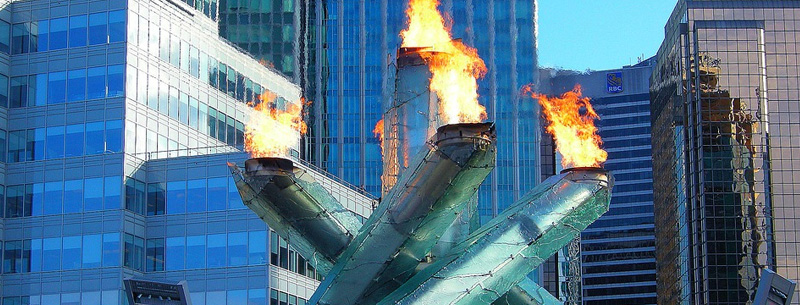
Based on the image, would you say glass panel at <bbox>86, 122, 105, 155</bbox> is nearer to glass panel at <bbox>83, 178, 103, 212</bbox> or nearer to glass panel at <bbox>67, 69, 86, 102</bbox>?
glass panel at <bbox>83, 178, 103, 212</bbox>

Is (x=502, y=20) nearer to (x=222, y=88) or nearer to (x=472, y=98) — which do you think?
(x=222, y=88)

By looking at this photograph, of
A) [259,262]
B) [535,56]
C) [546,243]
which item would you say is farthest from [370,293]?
[535,56]

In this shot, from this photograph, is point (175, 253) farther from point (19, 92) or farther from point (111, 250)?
point (19, 92)

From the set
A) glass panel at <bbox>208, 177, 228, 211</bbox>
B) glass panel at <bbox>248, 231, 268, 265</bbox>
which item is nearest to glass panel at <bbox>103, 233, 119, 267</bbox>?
glass panel at <bbox>208, 177, 228, 211</bbox>

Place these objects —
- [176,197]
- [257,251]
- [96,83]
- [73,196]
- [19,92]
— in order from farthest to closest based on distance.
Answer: [19,92], [176,197], [96,83], [73,196], [257,251]

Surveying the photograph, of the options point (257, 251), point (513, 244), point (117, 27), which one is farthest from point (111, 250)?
point (513, 244)

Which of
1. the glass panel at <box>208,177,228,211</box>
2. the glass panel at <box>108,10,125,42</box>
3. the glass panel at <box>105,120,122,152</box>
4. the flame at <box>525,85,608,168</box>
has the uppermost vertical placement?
the glass panel at <box>108,10,125,42</box>

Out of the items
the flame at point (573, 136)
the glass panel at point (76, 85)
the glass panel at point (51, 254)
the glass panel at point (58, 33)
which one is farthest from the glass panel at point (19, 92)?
the flame at point (573, 136)
